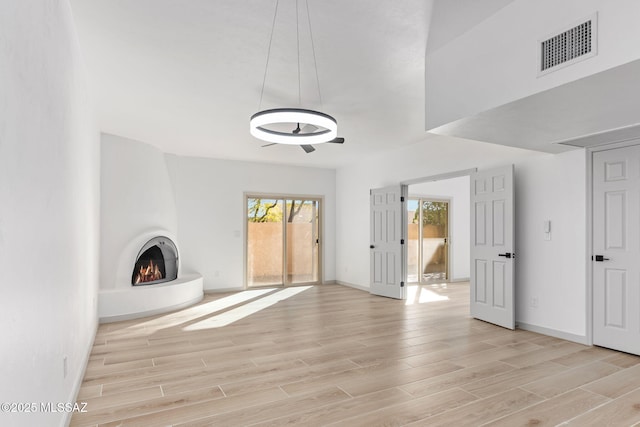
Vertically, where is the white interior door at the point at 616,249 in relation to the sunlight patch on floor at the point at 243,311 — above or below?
above

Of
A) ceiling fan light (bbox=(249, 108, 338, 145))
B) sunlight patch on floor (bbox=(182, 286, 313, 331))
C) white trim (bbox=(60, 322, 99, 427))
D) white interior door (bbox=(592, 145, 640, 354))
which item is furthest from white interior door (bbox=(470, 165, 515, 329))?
white trim (bbox=(60, 322, 99, 427))

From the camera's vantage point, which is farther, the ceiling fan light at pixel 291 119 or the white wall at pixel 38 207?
the ceiling fan light at pixel 291 119

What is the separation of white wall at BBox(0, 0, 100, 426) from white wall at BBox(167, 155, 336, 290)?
4.55 metres

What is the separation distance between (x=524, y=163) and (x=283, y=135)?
3.27m

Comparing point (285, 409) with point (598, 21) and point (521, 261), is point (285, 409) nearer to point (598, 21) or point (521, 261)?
point (598, 21)

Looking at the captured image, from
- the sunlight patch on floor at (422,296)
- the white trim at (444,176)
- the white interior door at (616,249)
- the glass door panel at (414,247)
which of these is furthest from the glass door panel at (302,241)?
the white interior door at (616,249)

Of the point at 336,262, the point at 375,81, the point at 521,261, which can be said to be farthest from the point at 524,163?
the point at 336,262

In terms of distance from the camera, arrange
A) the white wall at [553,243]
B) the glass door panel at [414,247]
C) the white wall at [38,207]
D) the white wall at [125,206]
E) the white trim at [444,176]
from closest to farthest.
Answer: the white wall at [38,207]
the white wall at [553,243]
the white wall at [125,206]
the white trim at [444,176]
the glass door panel at [414,247]

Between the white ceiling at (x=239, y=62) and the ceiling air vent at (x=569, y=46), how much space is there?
2.93 ft

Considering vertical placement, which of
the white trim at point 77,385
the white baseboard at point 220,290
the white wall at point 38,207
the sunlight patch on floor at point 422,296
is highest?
the white wall at point 38,207

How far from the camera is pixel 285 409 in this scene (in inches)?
108

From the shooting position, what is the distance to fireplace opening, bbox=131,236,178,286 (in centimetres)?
600

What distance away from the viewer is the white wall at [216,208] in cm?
763

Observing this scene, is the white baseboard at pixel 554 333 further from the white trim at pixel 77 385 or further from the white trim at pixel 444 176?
the white trim at pixel 77 385
